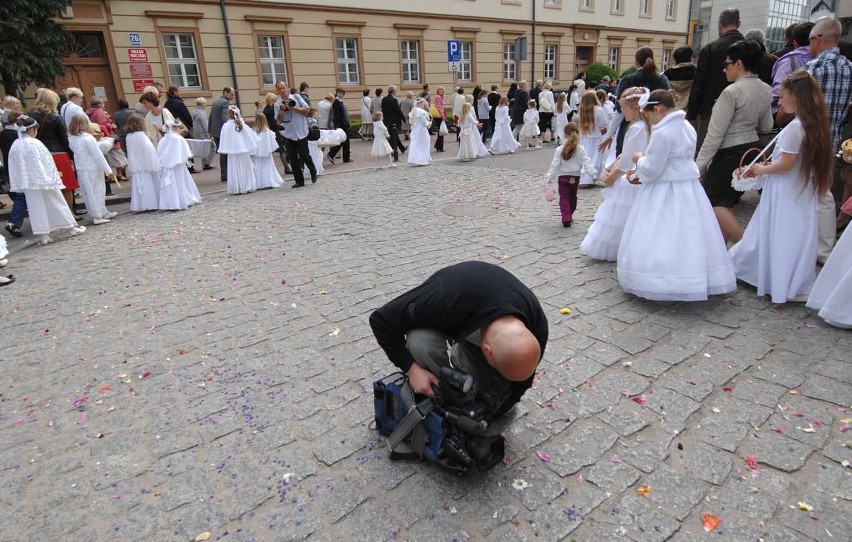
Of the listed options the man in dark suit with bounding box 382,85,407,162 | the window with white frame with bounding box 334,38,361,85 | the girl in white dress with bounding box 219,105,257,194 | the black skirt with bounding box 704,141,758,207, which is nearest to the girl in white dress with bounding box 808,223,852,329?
the black skirt with bounding box 704,141,758,207

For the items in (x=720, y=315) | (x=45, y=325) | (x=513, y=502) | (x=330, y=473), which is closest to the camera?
(x=513, y=502)

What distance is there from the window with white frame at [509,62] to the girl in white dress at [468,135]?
15.3 meters

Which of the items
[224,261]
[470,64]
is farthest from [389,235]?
[470,64]

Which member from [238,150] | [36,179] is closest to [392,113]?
[238,150]

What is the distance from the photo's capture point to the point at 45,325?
4.65 m

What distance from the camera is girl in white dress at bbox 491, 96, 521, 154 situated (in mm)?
15578

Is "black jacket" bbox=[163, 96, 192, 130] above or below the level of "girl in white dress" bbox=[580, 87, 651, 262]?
above

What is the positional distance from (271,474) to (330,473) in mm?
308

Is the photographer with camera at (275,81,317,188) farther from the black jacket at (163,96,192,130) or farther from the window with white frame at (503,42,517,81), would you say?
the window with white frame at (503,42,517,81)

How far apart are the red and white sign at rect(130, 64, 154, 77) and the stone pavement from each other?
48.7ft

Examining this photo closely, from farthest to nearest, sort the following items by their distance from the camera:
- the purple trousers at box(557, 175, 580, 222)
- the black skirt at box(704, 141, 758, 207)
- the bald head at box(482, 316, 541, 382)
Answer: the purple trousers at box(557, 175, 580, 222), the black skirt at box(704, 141, 758, 207), the bald head at box(482, 316, 541, 382)

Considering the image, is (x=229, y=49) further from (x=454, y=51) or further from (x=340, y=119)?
(x=454, y=51)

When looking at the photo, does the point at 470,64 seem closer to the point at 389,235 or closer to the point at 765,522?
the point at 389,235

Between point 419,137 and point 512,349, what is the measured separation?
1189 cm
